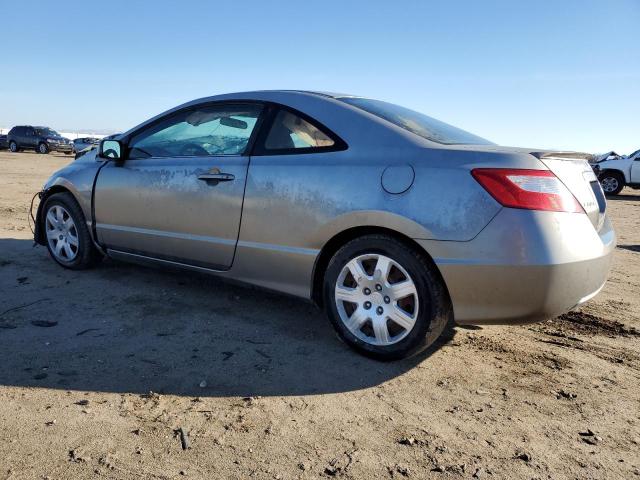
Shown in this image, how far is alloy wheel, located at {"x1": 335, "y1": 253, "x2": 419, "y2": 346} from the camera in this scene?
297 cm

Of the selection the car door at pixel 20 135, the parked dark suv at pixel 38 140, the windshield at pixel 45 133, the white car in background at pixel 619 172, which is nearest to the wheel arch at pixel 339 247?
the white car in background at pixel 619 172

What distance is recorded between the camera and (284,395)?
2.67m

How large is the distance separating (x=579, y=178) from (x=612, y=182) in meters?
17.7

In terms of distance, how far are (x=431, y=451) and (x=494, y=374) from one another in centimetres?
95

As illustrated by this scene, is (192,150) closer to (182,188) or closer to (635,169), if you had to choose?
(182,188)

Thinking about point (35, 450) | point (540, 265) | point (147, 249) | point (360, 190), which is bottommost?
point (35, 450)

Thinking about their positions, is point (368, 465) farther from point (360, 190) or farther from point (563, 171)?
point (563, 171)

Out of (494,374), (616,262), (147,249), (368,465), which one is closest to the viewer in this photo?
(368,465)

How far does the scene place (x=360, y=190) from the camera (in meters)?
3.05

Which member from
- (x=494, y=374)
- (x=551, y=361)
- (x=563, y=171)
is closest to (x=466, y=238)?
(x=563, y=171)

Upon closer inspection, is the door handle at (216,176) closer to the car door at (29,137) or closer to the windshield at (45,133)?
the windshield at (45,133)

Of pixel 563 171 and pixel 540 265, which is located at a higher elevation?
pixel 563 171

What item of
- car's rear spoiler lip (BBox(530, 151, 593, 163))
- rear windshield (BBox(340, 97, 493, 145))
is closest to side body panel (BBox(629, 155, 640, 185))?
rear windshield (BBox(340, 97, 493, 145))

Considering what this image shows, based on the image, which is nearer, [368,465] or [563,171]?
[368,465]
